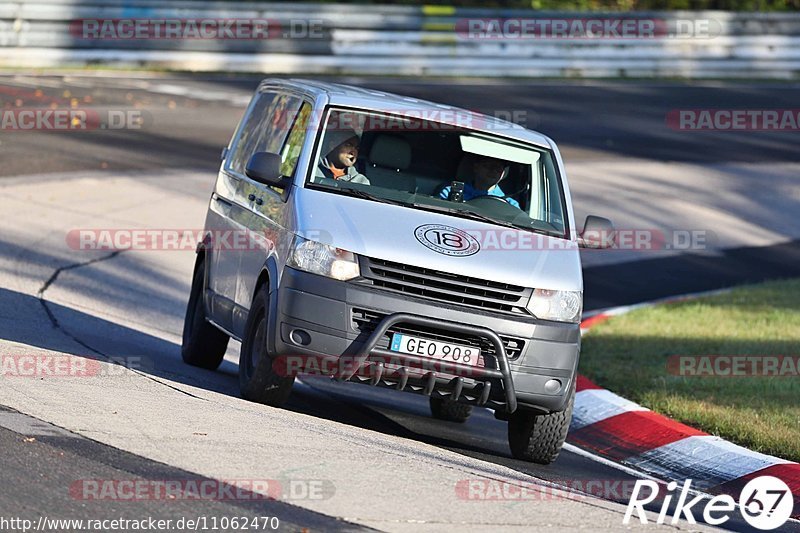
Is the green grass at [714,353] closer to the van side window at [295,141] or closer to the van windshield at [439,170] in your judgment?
the van windshield at [439,170]

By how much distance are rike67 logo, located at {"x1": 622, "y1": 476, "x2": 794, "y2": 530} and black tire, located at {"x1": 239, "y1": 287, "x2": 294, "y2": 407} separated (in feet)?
6.85

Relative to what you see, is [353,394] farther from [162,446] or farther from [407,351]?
[162,446]

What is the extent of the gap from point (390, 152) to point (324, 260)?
4.74 ft

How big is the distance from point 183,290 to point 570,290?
6.03 metres

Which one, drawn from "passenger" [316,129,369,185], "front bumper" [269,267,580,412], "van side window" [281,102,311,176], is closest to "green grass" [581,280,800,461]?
"front bumper" [269,267,580,412]

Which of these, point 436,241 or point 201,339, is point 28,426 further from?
point 201,339

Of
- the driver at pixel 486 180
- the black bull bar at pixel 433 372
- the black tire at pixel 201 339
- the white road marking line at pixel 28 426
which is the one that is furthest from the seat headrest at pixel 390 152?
the white road marking line at pixel 28 426

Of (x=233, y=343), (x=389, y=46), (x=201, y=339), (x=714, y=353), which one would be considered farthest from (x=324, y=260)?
(x=389, y=46)

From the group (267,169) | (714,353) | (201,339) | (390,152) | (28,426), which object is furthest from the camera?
(714,353)

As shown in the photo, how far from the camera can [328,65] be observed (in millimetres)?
26938

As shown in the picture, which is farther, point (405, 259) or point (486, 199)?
point (486, 199)

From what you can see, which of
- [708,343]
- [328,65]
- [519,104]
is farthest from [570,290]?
[328,65]

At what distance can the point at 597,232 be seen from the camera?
30.8 ft

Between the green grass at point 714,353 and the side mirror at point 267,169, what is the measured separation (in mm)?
3245
